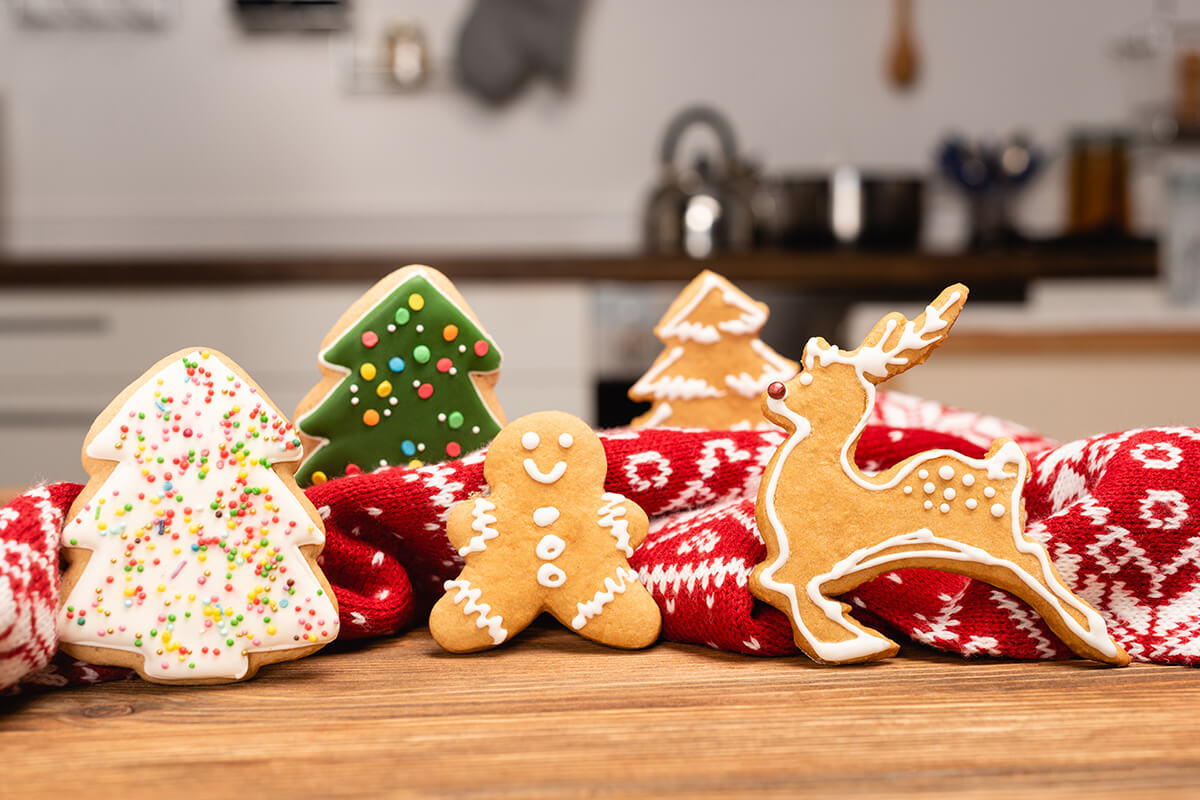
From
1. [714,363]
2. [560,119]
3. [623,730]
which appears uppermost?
[560,119]

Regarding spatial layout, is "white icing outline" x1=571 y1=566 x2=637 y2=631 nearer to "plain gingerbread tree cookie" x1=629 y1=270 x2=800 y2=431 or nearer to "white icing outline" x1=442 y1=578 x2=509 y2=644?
"white icing outline" x1=442 y1=578 x2=509 y2=644

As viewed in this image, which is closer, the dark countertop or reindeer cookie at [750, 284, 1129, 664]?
reindeer cookie at [750, 284, 1129, 664]

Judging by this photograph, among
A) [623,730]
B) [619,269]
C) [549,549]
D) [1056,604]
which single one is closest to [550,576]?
[549,549]

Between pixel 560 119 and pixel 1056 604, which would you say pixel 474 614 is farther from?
pixel 560 119

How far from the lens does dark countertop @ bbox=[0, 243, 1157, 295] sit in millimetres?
2221

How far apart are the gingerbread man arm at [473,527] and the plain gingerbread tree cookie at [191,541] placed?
0.24 feet

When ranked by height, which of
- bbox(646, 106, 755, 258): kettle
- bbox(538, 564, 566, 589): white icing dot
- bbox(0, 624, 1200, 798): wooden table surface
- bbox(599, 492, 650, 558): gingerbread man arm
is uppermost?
bbox(646, 106, 755, 258): kettle

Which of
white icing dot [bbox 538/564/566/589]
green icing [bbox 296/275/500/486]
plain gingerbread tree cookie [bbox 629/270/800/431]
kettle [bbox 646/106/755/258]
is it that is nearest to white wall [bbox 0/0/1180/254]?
kettle [bbox 646/106/755/258]

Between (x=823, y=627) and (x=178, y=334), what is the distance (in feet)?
6.65

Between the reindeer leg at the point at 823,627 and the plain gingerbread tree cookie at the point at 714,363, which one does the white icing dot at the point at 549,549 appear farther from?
the plain gingerbread tree cookie at the point at 714,363

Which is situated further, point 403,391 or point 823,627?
point 403,391

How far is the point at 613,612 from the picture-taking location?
574mm

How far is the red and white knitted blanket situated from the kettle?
173 cm

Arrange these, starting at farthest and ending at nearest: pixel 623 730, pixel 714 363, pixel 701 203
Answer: pixel 701 203 < pixel 714 363 < pixel 623 730
